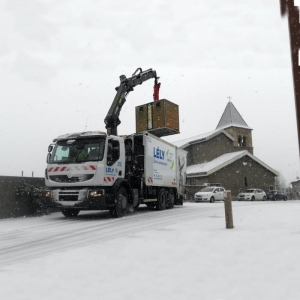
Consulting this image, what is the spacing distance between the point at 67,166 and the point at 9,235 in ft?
10.5

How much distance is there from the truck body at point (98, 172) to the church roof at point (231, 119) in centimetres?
3700

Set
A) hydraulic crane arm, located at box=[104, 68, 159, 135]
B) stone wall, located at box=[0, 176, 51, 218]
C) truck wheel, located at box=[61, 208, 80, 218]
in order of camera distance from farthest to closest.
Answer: hydraulic crane arm, located at box=[104, 68, 159, 135] → truck wheel, located at box=[61, 208, 80, 218] → stone wall, located at box=[0, 176, 51, 218]

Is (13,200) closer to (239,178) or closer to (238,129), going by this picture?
(239,178)

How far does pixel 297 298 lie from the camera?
3.15 m

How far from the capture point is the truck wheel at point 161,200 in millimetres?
14476

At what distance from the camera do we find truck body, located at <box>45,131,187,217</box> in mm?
10414

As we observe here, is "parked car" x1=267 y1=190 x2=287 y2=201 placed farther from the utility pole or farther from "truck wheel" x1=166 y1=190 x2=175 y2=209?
the utility pole

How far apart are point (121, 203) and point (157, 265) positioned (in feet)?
22.8

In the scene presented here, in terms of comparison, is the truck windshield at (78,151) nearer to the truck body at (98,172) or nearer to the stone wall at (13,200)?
the truck body at (98,172)

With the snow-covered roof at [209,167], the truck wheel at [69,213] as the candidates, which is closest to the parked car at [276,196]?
the snow-covered roof at [209,167]

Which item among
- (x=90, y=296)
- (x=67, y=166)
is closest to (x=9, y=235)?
(x=67, y=166)

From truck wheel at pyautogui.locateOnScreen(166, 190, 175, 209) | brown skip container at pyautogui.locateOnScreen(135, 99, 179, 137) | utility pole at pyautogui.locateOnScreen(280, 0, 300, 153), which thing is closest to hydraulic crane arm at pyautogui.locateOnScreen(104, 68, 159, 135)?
brown skip container at pyautogui.locateOnScreen(135, 99, 179, 137)

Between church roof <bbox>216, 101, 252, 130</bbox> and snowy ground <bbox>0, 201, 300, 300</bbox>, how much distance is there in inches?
1662

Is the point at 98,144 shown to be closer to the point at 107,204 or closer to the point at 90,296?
the point at 107,204
